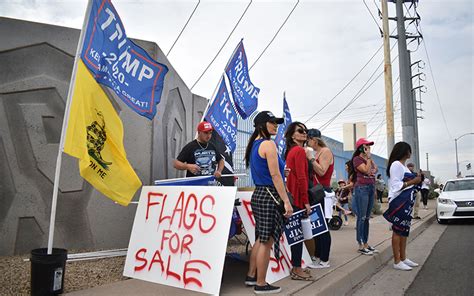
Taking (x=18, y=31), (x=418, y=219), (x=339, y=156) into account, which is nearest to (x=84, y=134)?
(x=18, y=31)

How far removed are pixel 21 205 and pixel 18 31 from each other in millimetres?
2332

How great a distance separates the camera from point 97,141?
431cm

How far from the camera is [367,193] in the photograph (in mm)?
5766

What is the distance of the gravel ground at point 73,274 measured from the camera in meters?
3.98

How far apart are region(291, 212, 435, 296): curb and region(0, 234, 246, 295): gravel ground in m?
2.16

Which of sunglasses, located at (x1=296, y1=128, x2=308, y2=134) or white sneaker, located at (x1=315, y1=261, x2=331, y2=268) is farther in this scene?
white sneaker, located at (x1=315, y1=261, x2=331, y2=268)

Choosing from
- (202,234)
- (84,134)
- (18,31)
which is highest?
(18,31)

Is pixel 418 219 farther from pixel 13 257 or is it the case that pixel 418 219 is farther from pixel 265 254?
pixel 13 257

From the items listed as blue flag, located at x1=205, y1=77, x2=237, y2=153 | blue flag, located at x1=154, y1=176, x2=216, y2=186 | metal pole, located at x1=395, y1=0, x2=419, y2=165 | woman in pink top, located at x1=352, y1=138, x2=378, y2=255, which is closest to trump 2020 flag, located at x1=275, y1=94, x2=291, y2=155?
blue flag, located at x1=205, y1=77, x2=237, y2=153

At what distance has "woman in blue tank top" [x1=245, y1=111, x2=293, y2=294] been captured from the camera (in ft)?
12.5

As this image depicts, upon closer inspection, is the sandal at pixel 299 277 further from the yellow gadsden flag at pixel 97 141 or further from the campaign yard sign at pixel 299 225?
the yellow gadsden flag at pixel 97 141

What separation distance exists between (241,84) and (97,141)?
3.74m

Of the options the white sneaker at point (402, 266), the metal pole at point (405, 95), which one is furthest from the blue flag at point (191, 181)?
the metal pole at point (405, 95)

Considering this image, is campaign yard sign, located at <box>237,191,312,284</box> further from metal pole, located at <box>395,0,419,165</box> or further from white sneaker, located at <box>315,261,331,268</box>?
metal pole, located at <box>395,0,419,165</box>
